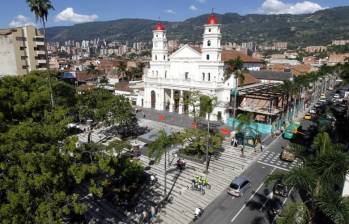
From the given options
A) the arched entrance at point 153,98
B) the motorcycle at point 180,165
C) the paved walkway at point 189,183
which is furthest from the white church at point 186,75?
the motorcycle at point 180,165

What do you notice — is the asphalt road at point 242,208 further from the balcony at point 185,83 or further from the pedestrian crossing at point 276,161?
the balcony at point 185,83

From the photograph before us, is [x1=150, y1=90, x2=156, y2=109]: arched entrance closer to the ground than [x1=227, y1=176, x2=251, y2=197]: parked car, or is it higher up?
higher up

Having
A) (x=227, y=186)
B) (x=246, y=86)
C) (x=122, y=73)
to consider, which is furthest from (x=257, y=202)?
(x=122, y=73)

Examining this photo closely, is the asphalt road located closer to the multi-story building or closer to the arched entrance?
the arched entrance

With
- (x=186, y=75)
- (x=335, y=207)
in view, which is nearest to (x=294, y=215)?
(x=335, y=207)

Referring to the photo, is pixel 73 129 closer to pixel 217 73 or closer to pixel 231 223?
pixel 217 73

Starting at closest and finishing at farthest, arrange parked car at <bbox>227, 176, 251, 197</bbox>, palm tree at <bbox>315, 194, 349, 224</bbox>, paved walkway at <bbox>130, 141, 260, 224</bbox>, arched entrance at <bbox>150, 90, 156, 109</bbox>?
palm tree at <bbox>315, 194, 349, 224</bbox>, paved walkway at <bbox>130, 141, 260, 224</bbox>, parked car at <bbox>227, 176, 251, 197</bbox>, arched entrance at <bbox>150, 90, 156, 109</bbox>

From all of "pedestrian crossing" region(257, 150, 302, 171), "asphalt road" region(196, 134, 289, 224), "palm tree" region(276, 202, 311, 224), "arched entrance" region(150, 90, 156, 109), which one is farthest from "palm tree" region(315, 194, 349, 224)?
"arched entrance" region(150, 90, 156, 109)
